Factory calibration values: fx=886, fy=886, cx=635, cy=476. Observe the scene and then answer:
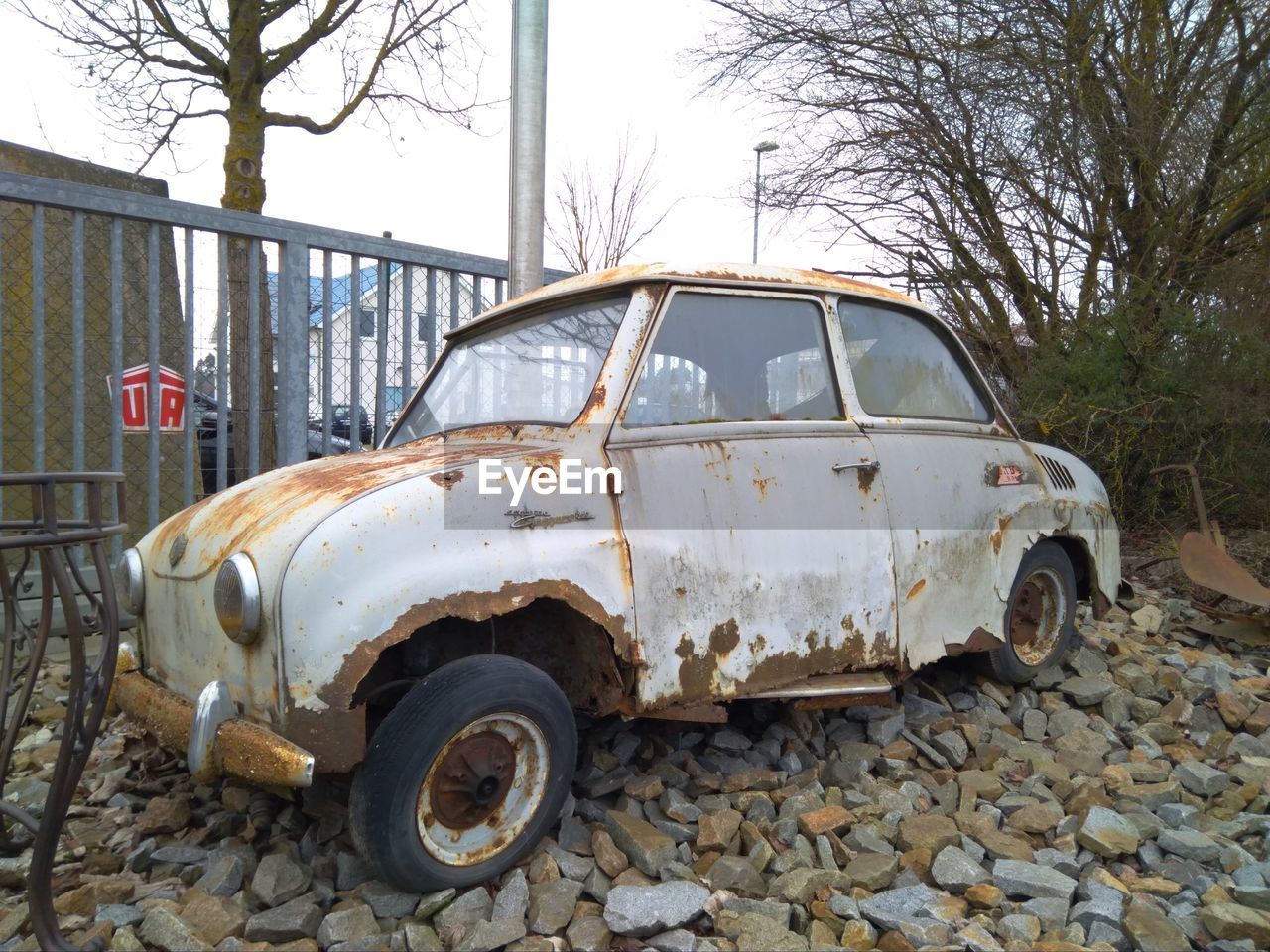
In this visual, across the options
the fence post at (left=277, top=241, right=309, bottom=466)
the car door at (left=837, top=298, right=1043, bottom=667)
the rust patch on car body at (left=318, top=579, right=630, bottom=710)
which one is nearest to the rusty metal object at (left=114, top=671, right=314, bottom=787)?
the rust patch on car body at (left=318, top=579, right=630, bottom=710)

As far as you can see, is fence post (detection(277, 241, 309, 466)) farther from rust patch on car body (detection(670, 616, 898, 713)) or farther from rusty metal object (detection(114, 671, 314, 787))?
rust patch on car body (detection(670, 616, 898, 713))

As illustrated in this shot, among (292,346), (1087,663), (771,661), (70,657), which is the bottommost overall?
(1087,663)

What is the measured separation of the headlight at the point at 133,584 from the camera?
3057mm

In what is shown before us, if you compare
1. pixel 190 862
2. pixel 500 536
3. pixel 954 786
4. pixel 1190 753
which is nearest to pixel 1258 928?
pixel 954 786

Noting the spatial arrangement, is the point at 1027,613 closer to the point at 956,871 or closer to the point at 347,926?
the point at 956,871

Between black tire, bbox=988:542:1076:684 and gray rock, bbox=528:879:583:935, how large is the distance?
2515mm

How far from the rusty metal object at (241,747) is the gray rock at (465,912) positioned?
54 cm

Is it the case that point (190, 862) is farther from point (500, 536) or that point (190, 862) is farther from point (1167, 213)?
point (1167, 213)

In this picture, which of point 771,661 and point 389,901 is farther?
point 771,661

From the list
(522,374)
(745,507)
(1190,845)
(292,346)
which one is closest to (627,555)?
(745,507)

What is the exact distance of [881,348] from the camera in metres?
3.86

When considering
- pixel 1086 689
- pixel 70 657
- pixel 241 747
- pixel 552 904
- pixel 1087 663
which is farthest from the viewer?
pixel 1087 663

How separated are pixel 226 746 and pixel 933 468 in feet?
9.22

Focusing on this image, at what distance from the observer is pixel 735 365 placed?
3.32 metres
